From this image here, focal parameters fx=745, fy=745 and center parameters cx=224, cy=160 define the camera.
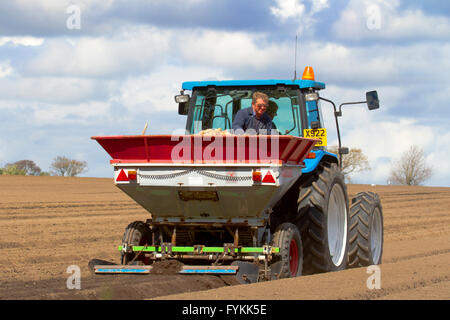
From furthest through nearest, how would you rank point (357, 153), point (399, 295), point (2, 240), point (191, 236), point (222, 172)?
point (357, 153)
point (2, 240)
point (191, 236)
point (222, 172)
point (399, 295)

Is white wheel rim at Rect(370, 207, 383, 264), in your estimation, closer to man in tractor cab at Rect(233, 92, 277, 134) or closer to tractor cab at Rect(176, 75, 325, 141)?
tractor cab at Rect(176, 75, 325, 141)

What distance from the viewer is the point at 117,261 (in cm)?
1106

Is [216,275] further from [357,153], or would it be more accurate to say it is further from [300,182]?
[357,153]

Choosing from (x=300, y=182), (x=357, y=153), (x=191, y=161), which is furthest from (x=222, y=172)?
(x=357, y=153)

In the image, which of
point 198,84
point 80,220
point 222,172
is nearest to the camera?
point 222,172

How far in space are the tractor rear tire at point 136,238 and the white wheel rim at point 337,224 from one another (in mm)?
2357

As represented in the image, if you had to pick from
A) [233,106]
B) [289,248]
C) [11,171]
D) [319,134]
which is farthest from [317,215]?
[11,171]

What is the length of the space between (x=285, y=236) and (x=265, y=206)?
397 millimetres

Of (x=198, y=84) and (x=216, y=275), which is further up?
(x=198, y=84)

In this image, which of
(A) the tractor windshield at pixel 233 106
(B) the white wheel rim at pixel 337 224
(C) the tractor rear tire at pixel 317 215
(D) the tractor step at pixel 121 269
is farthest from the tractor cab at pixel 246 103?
(D) the tractor step at pixel 121 269

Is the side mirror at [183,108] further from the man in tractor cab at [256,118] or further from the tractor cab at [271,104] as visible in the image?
the man in tractor cab at [256,118]

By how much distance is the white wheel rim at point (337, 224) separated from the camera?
31.0 feet

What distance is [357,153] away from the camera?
62625 mm

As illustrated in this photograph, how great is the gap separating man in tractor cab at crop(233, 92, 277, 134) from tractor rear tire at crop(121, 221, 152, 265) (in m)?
1.52
